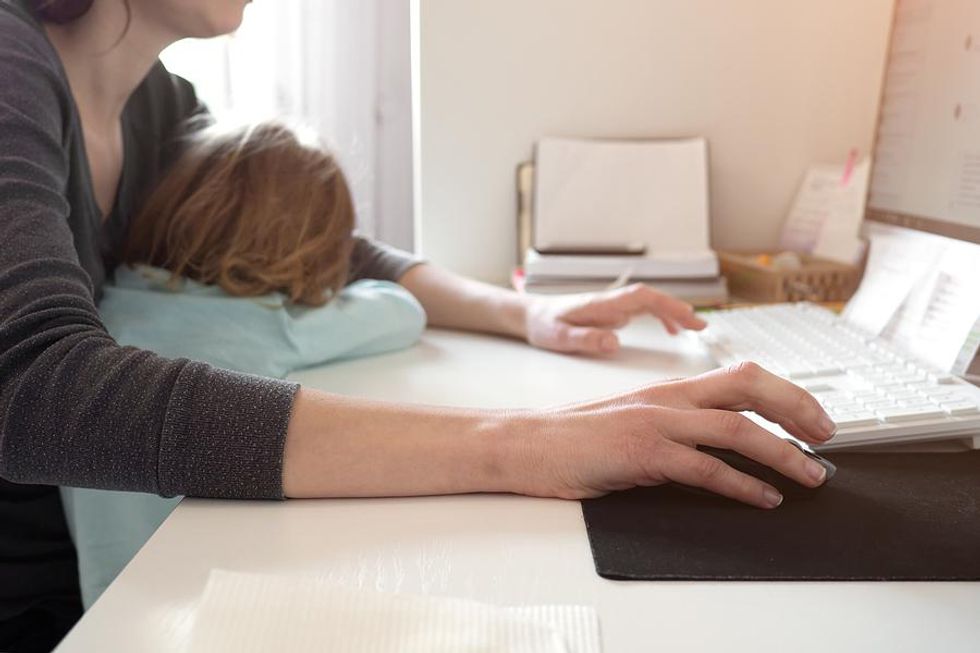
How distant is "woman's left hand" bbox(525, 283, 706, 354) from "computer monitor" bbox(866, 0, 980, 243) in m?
0.28

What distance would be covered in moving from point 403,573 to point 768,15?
3.80ft

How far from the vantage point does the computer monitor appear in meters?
0.86

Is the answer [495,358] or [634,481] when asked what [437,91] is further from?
[634,481]

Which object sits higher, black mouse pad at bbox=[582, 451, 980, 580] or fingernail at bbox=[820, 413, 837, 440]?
fingernail at bbox=[820, 413, 837, 440]

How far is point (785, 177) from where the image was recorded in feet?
4.51

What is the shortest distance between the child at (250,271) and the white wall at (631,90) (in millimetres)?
377

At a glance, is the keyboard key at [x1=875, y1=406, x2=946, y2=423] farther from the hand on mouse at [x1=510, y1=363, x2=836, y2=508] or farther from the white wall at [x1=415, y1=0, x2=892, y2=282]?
the white wall at [x1=415, y1=0, x2=892, y2=282]

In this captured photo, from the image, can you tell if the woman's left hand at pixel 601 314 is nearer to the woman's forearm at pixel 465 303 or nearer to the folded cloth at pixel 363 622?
the woman's forearm at pixel 465 303

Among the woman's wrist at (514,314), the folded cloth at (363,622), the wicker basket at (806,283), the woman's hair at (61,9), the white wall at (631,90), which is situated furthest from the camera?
the white wall at (631,90)

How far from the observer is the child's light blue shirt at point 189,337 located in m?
0.73

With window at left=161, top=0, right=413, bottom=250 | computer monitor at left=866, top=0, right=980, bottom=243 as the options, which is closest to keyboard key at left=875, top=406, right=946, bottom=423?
computer monitor at left=866, top=0, right=980, bottom=243

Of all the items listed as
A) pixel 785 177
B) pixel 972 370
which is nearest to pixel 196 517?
pixel 972 370

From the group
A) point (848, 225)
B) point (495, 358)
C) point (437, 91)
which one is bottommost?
point (495, 358)

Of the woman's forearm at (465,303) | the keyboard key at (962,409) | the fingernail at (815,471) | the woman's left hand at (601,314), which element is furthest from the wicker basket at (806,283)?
the fingernail at (815,471)
